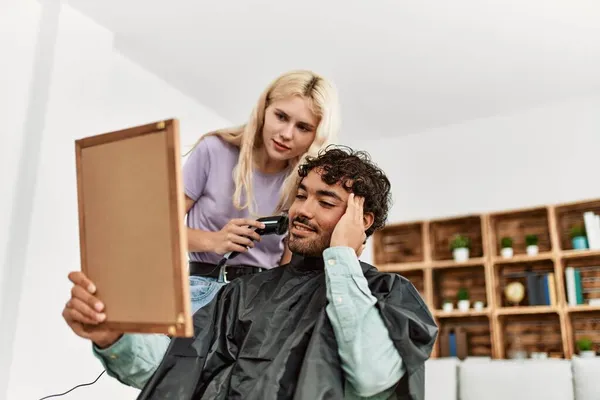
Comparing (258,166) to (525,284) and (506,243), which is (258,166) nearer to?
(506,243)

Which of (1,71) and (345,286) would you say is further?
(1,71)

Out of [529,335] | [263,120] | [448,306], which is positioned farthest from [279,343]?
[529,335]

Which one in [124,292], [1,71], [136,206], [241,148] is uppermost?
[1,71]

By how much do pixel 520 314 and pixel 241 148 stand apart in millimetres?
3340

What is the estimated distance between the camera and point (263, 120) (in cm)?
231

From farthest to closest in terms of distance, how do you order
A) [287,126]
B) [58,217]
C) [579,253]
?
[579,253] < [58,217] < [287,126]

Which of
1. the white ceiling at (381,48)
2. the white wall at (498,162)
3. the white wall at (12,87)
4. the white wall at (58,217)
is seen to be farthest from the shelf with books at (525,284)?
the white wall at (12,87)

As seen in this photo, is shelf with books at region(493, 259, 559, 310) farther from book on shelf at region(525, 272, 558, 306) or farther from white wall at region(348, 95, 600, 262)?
white wall at region(348, 95, 600, 262)

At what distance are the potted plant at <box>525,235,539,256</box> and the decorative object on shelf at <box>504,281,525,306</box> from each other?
278 millimetres

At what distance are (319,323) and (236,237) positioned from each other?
1.68ft

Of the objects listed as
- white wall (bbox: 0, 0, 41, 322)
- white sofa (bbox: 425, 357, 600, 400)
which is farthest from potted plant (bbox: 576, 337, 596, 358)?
white wall (bbox: 0, 0, 41, 322)

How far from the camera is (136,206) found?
45.7 inches

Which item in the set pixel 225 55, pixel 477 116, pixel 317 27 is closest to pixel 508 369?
pixel 477 116

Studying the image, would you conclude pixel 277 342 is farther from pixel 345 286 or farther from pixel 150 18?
pixel 150 18
